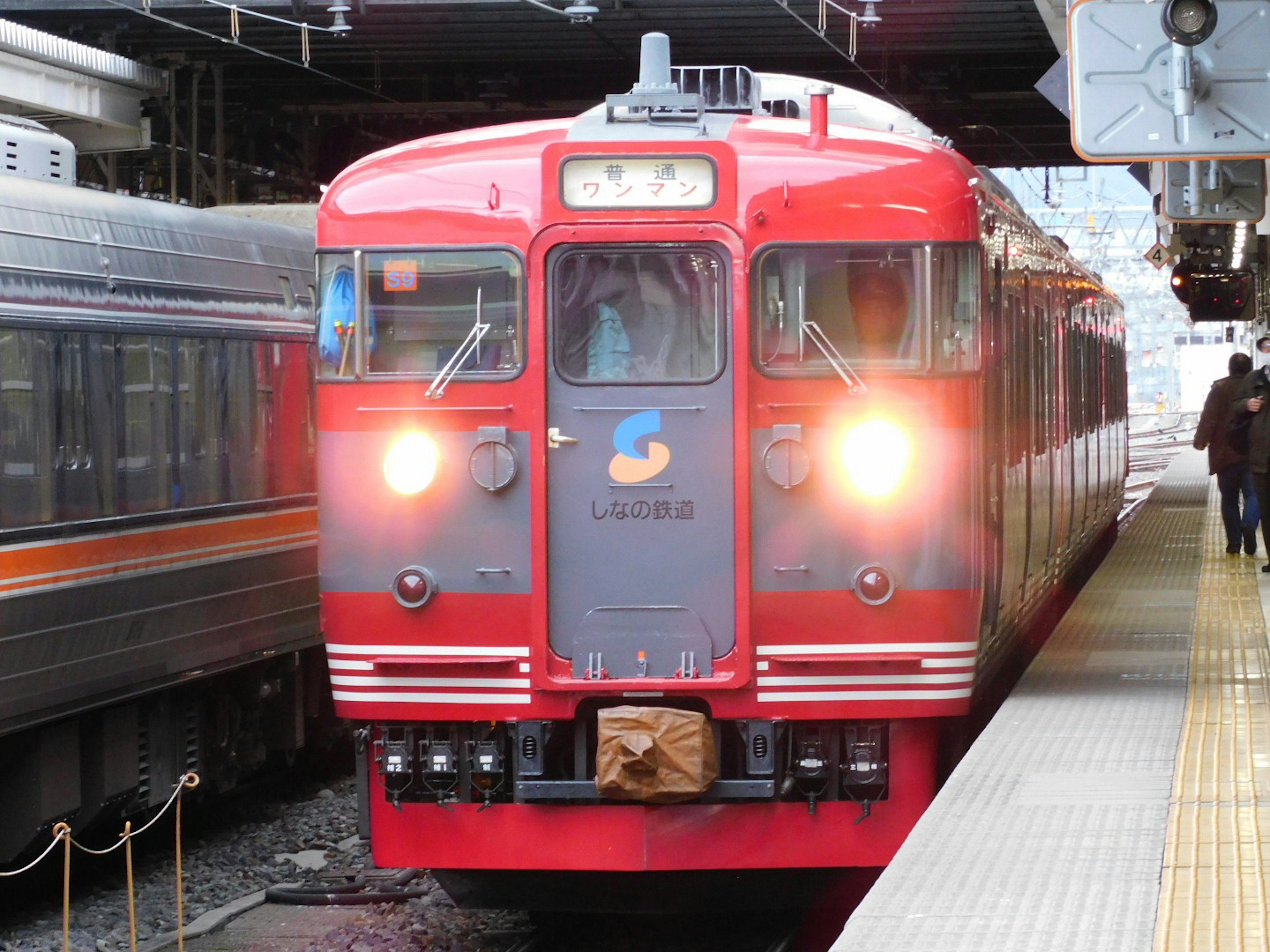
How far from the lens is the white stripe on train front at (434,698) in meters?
6.68

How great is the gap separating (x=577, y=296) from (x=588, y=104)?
16.7 meters

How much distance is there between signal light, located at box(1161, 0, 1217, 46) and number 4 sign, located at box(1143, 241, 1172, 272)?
14.2 m

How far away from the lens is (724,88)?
749cm

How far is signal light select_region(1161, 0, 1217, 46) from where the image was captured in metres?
6.32

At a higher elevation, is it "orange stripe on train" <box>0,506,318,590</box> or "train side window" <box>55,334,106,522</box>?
"train side window" <box>55,334,106,522</box>

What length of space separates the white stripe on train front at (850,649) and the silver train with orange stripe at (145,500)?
3102 millimetres

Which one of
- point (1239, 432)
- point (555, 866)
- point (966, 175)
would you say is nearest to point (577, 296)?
point (966, 175)

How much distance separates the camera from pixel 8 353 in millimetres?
7762

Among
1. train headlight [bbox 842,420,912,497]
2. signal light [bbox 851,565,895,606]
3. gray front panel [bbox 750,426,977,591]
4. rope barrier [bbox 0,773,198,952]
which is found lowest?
rope barrier [bbox 0,773,198,952]

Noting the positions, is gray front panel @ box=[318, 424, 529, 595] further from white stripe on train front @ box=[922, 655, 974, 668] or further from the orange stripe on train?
the orange stripe on train

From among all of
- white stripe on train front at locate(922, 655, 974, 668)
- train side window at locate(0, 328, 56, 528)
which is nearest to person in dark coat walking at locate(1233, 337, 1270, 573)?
white stripe on train front at locate(922, 655, 974, 668)

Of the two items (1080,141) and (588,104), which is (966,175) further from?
(588,104)

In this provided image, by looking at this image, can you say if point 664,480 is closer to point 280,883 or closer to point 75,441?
point 75,441

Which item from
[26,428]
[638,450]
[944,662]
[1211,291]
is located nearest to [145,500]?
[26,428]
